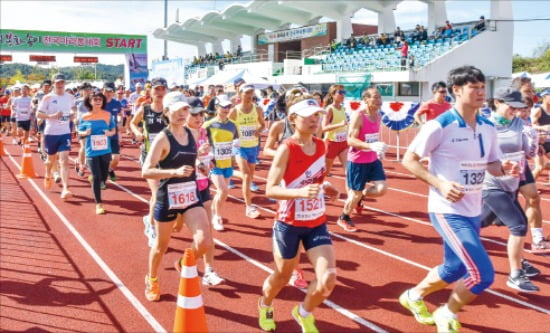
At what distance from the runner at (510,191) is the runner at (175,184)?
9.74 feet

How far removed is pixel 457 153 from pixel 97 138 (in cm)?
673

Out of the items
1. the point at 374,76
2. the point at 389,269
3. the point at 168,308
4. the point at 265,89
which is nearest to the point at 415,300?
the point at 389,269

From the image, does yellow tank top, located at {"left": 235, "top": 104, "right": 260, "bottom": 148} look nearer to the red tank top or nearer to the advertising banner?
the red tank top

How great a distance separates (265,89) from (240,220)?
62.3 ft

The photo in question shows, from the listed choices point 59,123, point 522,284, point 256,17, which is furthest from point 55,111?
point 256,17

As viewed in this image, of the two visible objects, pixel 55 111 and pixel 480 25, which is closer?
pixel 55 111

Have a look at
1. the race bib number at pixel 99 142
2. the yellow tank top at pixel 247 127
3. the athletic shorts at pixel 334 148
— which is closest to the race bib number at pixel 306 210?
the yellow tank top at pixel 247 127

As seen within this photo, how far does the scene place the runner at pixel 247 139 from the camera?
8.42 meters

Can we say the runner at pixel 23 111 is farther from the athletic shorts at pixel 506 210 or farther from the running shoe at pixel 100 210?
the athletic shorts at pixel 506 210

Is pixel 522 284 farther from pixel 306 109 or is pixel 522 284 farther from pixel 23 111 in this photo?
pixel 23 111

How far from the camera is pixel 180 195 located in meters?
A: 4.78

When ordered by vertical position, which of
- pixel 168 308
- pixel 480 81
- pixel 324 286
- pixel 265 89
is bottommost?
pixel 168 308

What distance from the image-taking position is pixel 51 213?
348 inches

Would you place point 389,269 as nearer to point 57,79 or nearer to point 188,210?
point 188,210
